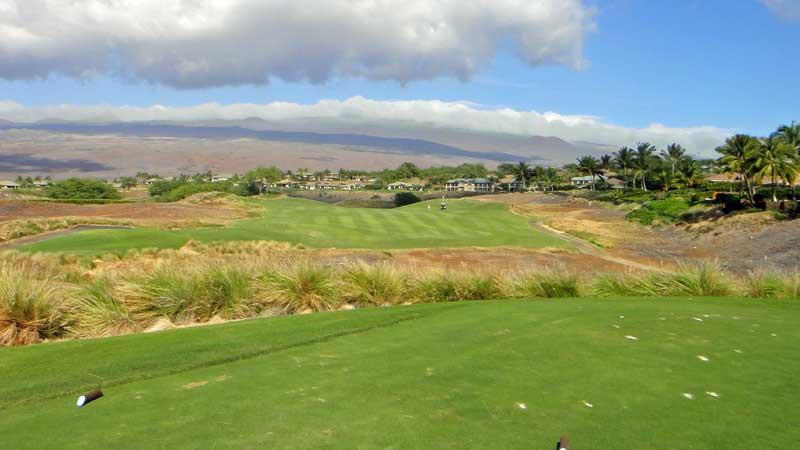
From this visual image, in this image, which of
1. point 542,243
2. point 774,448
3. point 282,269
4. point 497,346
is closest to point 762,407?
point 774,448

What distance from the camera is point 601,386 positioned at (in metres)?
6.04

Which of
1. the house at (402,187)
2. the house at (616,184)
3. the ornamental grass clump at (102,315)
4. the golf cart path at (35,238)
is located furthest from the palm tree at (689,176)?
the ornamental grass clump at (102,315)

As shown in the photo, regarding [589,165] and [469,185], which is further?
[469,185]

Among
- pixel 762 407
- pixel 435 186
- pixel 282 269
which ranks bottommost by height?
pixel 435 186

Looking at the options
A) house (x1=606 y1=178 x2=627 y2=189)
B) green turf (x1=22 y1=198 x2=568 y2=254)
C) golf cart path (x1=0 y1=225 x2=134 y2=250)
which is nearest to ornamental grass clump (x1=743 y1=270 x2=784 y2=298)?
green turf (x1=22 y1=198 x2=568 y2=254)

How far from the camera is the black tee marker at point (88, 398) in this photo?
17.9ft

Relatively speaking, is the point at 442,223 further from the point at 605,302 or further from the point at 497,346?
the point at 497,346

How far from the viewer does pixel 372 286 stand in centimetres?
1330

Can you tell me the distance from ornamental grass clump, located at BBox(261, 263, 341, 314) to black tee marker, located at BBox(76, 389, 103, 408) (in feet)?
20.7

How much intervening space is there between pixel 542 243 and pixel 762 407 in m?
34.9

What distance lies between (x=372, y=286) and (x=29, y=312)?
6.30 metres

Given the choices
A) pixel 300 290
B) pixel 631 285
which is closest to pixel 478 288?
pixel 631 285

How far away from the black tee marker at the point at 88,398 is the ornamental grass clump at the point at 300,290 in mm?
6314

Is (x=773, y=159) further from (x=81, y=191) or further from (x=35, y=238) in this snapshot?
(x=81, y=191)
